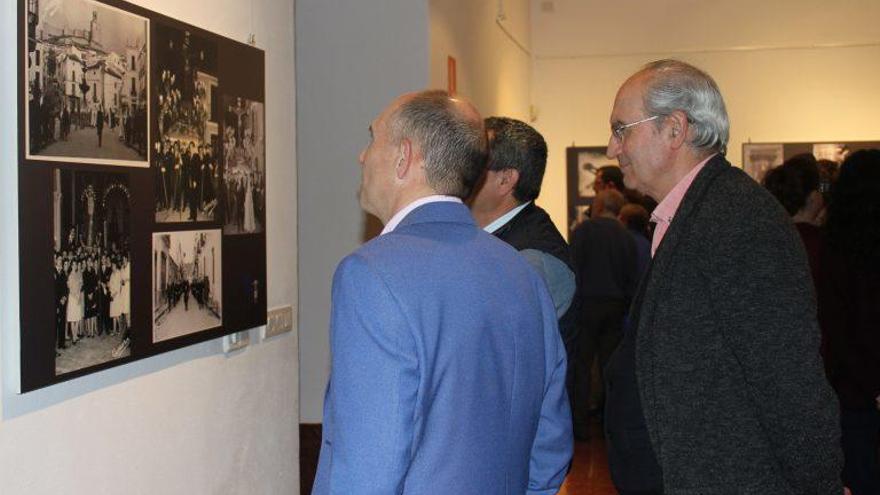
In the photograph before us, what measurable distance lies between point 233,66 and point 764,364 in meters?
2.07

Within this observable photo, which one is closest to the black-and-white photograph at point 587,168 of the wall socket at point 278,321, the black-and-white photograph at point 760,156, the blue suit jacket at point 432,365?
the black-and-white photograph at point 760,156

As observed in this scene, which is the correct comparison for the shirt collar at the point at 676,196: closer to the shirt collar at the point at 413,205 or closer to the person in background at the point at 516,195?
the shirt collar at the point at 413,205

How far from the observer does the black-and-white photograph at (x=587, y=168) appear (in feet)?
37.2

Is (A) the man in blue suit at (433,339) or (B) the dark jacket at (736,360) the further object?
(B) the dark jacket at (736,360)

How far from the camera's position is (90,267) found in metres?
2.54

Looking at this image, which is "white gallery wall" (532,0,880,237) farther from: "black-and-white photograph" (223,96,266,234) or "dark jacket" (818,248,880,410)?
"black-and-white photograph" (223,96,266,234)

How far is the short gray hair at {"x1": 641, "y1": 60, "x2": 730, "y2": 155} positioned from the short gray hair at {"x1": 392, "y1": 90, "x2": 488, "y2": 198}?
51cm

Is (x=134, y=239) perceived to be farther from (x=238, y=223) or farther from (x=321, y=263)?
(x=321, y=263)

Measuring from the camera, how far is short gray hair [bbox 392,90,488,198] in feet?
7.02

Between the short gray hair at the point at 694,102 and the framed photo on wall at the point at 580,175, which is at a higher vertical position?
the framed photo on wall at the point at 580,175

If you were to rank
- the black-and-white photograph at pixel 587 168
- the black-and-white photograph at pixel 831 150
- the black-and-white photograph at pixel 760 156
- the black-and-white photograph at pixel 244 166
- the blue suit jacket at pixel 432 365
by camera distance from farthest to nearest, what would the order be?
the black-and-white photograph at pixel 587 168 → the black-and-white photograph at pixel 760 156 → the black-and-white photograph at pixel 831 150 → the black-and-white photograph at pixel 244 166 → the blue suit jacket at pixel 432 365

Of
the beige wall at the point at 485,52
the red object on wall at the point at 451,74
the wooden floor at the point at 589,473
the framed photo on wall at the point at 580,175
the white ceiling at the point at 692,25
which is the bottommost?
the wooden floor at the point at 589,473

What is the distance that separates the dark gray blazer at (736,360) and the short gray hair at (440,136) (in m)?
0.49

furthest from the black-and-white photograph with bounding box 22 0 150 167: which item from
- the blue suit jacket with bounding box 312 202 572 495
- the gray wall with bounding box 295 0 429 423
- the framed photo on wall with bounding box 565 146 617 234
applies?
the framed photo on wall with bounding box 565 146 617 234
